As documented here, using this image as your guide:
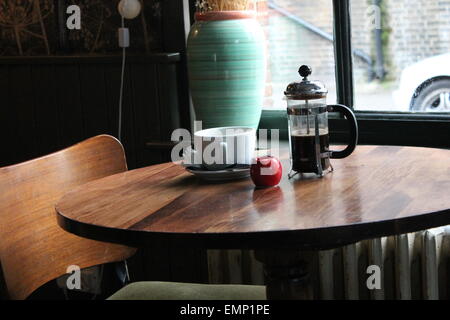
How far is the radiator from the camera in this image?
82.7 inches

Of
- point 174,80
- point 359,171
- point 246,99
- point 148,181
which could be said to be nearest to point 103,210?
point 148,181

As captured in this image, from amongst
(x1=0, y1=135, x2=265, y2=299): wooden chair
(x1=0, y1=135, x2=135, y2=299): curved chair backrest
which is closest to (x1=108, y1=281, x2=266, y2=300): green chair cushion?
(x1=0, y1=135, x2=265, y2=299): wooden chair

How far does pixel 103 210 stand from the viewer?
1407 millimetres

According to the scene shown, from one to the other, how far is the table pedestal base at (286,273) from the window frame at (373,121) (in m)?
1.00

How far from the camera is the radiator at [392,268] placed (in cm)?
210

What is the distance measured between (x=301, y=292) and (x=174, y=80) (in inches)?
52.1

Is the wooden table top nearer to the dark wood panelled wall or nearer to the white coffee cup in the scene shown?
the white coffee cup

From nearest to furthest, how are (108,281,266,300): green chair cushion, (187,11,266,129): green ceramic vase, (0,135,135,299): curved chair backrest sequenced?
(0,135,135,299): curved chair backrest → (108,281,266,300): green chair cushion → (187,11,266,129): green ceramic vase

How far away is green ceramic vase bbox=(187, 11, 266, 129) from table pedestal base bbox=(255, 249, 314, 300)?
0.87m

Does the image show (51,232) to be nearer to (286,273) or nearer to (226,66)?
(286,273)

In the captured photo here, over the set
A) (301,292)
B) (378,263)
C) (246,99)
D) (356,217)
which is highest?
(246,99)

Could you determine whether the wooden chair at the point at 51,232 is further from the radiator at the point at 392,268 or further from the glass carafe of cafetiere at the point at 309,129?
the radiator at the point at 392,268

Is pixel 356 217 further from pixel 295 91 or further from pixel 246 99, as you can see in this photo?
pixel 246 99
